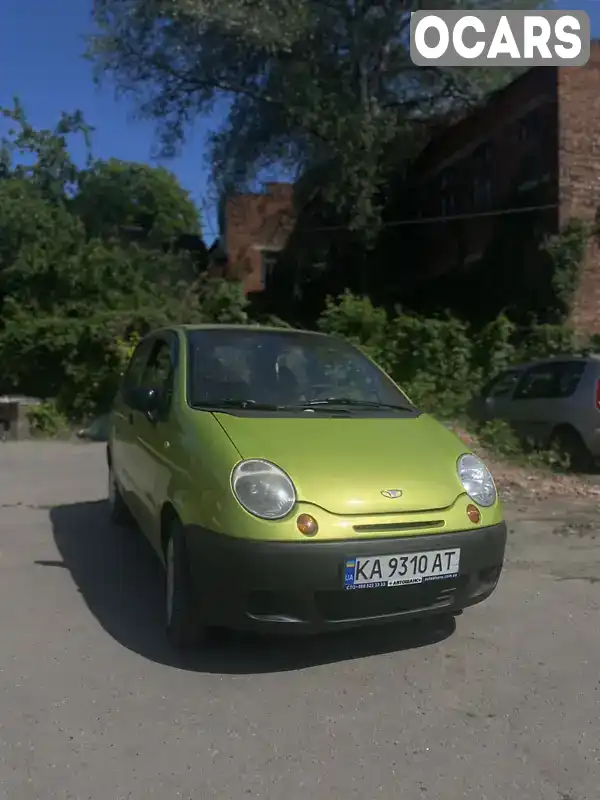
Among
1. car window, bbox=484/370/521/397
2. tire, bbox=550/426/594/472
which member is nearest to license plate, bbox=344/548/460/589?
tire, bbox=550/426/594/472

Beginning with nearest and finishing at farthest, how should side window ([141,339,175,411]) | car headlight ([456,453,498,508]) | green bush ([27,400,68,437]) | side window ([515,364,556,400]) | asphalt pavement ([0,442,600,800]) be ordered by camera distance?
asphalt pavement ([0,442,600,800]) → car headlight ([456,453,498,508]) → side window ([141,339,175,411]) → side window ([515,364,556,400]) → green bush ([27,400,68,437])

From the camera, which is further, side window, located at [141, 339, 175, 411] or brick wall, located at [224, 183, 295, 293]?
brick wall, located at [224, 183, 295, 293]

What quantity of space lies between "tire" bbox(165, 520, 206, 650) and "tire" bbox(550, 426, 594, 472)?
625 cm

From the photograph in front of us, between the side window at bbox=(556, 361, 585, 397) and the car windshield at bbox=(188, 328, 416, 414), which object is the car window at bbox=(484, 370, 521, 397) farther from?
the car windshield at bbox=(188, 328, 416, 414)

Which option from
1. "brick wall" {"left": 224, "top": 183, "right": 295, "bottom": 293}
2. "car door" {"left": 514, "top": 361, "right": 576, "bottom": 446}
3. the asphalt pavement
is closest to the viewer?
the asphalt pavement

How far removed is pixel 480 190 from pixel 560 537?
62.7 ft

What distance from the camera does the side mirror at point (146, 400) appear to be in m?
4.73

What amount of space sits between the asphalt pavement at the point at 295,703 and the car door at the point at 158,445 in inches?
21.4

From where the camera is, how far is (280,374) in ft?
16.3

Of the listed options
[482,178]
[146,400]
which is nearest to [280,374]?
[146,400]

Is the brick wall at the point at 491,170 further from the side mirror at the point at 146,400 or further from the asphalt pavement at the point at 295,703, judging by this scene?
the asphalt pavement at the point at 295,703

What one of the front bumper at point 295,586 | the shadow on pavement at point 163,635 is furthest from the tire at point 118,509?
the front bumper at point 295,586

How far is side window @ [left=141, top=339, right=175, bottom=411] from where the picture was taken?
485 cm

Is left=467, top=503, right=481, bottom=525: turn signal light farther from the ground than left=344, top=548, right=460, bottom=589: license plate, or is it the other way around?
left=467, top=503, right=481, bottom=525: turn signal light
